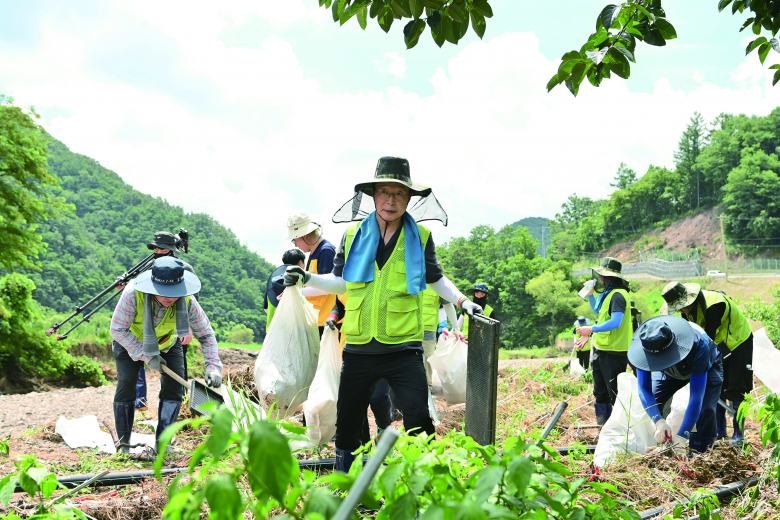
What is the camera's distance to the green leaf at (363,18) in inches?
95.7

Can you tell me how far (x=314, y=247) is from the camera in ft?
14.7

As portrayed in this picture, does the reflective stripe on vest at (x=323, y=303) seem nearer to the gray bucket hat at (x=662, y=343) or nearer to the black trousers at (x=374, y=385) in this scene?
the black trousers at (x=374, y=385)

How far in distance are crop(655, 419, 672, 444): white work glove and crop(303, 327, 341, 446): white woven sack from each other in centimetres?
207

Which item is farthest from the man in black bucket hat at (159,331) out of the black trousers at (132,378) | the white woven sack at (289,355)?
the white woven sack at (289,355)

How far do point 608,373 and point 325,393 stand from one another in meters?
2.92

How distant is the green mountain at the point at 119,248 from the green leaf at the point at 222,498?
37.2m

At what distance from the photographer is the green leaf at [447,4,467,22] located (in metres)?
2.32

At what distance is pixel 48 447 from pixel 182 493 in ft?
16.1

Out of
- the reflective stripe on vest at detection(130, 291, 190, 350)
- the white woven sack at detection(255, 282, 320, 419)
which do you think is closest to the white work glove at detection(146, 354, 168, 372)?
the reflective stripe on vest at detection(130, 291, 190, 350)

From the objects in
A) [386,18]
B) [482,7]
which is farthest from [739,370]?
[386,18]

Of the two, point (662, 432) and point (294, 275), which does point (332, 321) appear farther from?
point (662, 432)

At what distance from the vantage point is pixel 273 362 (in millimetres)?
3732

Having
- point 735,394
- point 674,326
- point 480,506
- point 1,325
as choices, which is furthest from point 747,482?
point 1,325

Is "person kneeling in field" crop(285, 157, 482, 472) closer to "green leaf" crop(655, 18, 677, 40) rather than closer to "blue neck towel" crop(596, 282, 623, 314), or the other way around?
"green leaf" crop(655, 18, 677, 40)
